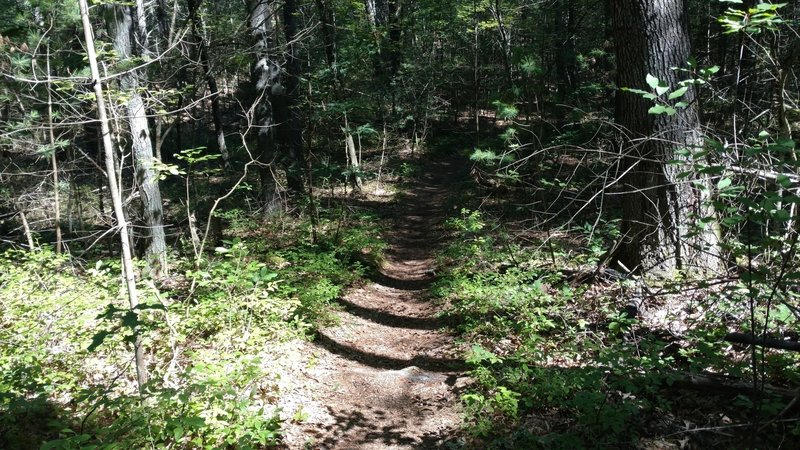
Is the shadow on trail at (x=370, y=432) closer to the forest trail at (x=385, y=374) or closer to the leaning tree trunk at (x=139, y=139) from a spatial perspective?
the forest trail at (x=385, y=374)

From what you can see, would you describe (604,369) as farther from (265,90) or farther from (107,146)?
(265,90)

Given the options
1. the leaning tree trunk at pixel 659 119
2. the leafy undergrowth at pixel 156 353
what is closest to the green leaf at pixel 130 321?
the leafy undergrowth at pixel 156 353

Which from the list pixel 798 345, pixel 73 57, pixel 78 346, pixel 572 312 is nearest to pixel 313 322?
pixel 78 346

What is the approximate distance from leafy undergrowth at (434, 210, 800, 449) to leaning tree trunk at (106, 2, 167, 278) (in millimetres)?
5132

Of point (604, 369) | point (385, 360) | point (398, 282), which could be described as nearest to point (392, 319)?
point (385, 360)

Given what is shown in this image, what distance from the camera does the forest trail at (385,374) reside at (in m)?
4.39

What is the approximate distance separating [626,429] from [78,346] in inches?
217

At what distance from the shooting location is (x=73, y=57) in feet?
35.1

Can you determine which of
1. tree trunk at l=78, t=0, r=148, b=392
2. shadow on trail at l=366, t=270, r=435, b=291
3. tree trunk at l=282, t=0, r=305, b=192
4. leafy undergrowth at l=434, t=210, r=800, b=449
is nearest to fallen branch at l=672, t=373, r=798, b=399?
leafy undergrowth at l=434, t=210, r=800, b=449

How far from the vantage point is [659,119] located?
511 cm

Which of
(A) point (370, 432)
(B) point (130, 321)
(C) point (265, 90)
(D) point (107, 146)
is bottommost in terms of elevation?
(A) point (370, 432)

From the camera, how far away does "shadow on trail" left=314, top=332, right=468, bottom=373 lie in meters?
5.61

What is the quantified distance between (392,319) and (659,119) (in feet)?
15.2

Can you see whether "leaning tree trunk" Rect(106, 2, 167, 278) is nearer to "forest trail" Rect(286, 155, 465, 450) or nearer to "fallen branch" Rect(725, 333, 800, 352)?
"forest trail" Rect(286, 155, 465, 450)
